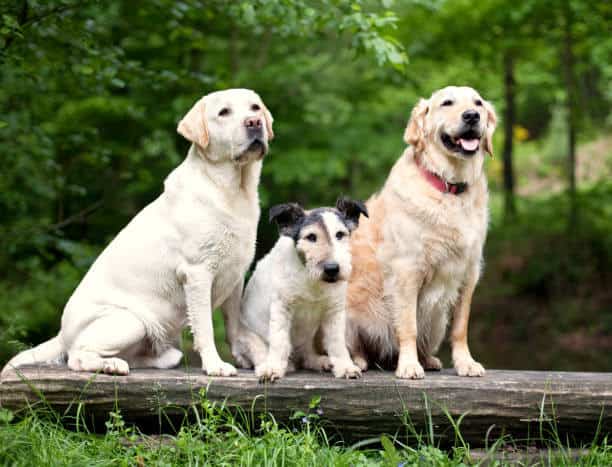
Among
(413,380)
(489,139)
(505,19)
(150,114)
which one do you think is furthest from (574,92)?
(413,380)

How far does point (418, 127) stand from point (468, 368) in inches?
65.7

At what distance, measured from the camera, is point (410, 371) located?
4410mm

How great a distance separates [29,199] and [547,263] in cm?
908

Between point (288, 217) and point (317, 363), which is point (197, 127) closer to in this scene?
point (288, 217)

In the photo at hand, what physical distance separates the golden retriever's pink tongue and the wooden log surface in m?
1.50

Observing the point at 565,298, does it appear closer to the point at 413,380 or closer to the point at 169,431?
the point at 413,380

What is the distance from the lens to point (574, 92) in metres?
12.7

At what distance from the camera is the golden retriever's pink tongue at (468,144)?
4.49 m

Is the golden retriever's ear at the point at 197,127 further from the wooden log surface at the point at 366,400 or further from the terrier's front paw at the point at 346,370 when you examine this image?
the terrier's front paw at the point at 346,370

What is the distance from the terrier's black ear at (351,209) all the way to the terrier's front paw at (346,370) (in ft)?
2.82

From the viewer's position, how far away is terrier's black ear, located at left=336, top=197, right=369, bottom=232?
430 cm

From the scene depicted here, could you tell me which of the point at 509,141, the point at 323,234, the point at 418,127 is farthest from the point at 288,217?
the point at 509,141

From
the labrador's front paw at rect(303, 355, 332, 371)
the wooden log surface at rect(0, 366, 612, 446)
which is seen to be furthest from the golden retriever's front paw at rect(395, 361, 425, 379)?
the labrador's front paw at rect(303, 355, 332, 371)

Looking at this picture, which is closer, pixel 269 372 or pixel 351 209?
pixel 269 372
